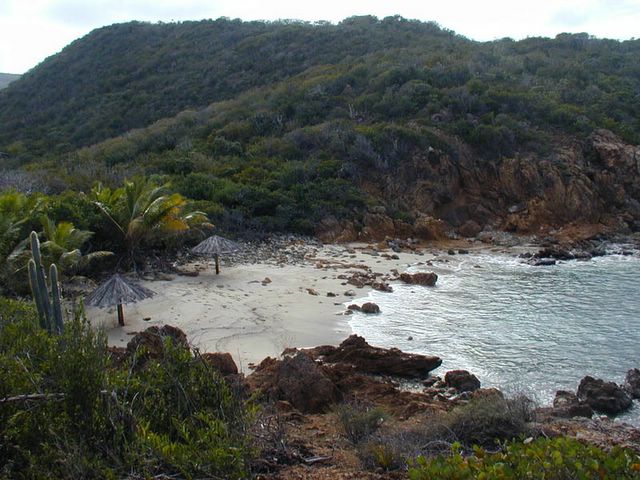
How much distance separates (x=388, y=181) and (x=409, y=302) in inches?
493

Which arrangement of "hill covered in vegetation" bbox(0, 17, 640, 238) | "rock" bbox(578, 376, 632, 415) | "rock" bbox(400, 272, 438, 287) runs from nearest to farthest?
"rock" bbox(578, 376, 632, 415)
"rock" bbox(400, 272, 438, 287)
"hill covered in vegetation" bbox(0, 17, 640, 238)

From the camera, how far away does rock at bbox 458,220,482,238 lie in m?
25.4

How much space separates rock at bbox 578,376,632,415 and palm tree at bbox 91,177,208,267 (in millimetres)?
9848

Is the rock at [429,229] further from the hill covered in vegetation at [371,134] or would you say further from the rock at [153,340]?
the rock at [153,340]

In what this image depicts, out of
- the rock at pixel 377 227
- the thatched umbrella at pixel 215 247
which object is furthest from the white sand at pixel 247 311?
the rock at pixel 377 227

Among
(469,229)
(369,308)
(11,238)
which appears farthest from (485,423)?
(469,229)

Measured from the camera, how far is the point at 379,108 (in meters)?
32.5

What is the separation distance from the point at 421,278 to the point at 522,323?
380 cm

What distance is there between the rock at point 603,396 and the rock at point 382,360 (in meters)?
2.44

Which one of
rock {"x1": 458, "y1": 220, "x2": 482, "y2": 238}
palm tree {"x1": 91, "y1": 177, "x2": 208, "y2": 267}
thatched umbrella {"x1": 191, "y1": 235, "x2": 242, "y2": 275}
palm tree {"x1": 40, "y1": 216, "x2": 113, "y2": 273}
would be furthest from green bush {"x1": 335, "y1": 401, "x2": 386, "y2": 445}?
rock {"x1": 458, "y1": 220, "x2": 482, "y2": 238}

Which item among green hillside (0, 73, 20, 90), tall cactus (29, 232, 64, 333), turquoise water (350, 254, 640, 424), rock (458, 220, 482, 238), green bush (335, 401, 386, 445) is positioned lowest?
turquoise water (350, 254, 640, 424)

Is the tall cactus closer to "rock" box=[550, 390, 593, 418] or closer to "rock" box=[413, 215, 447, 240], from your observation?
"rock" box=[550, 390, 593, 418]

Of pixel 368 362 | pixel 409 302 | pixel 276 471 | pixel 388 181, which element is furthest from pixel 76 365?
pixel 388 181

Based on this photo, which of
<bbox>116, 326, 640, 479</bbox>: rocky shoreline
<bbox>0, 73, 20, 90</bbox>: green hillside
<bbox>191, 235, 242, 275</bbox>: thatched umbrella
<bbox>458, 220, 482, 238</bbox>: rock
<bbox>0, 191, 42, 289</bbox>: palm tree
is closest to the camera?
<bbox>116, 326, 640, 479</bbox>: rocky shoreline
